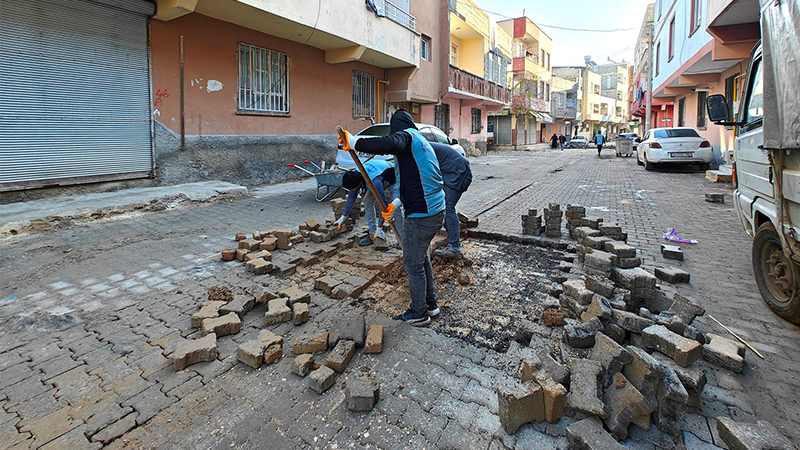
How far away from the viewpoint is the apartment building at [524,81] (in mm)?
33156

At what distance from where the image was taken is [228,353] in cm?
288

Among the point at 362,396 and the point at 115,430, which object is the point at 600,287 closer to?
the point at 362,396

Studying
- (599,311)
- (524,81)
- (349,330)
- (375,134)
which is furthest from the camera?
(524,81)

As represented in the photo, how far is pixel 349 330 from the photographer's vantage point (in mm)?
2961

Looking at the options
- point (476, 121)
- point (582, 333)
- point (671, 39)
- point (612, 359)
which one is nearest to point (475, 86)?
point (476, 121)

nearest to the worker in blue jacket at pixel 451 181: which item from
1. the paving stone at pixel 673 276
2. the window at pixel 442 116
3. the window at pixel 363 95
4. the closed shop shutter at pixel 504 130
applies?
the paving stone at pixel 673 276

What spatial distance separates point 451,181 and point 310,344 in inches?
105

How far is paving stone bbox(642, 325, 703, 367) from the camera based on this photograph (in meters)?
2.37

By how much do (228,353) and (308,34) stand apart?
31.1 ft

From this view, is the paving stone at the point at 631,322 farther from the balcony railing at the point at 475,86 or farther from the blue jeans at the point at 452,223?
the balcony railing at the point at 475,86

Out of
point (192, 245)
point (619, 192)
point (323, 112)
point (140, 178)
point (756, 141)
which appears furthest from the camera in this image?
point (323, 112)

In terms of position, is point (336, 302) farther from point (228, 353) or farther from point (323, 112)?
point (323, 112)

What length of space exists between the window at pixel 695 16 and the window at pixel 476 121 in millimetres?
12758

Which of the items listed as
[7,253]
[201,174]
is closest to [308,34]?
[201,174]
